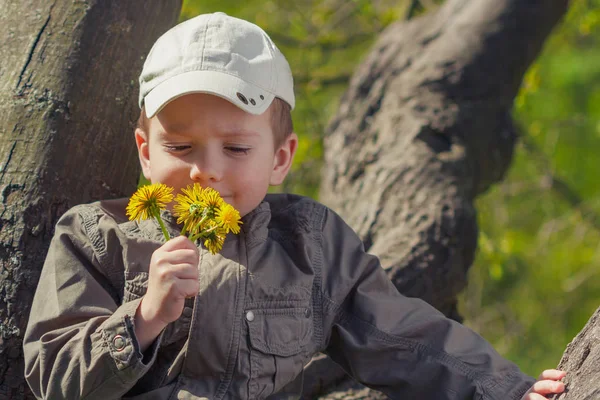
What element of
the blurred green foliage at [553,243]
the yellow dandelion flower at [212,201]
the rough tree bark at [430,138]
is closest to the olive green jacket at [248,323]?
the yellow dandelion flower at [212,201]

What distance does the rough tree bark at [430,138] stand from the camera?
296cm

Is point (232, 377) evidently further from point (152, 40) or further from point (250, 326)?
point (152, 40)

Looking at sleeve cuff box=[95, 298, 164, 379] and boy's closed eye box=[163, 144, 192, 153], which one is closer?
sleeve cuff box=[95, 298, 164, 379]

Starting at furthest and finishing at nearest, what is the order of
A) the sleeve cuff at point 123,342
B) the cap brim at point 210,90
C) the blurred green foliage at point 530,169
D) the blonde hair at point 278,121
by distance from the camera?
the blurred green foliage at point 530,169 < the blonde hair at point 278,121 < the cap brim at point 210,90 < the sleeve cuff at point 123,342

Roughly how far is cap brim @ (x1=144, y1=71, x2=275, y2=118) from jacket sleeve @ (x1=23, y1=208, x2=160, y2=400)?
386 millimetres

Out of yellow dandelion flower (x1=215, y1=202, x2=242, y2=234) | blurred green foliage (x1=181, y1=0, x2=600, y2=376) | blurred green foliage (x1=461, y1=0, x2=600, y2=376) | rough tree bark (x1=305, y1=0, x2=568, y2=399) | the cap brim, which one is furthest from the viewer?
blurred green foliage (x1=461, y1=0, x2=600, y2=376)

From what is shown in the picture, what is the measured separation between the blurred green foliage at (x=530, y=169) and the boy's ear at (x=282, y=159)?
2.35 metres

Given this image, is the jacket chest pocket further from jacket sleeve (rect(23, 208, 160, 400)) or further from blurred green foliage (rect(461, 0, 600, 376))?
blurred green foliage (rect(461, 0, 600, 376))

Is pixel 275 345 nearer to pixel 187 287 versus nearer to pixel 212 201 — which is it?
pixel 187 287

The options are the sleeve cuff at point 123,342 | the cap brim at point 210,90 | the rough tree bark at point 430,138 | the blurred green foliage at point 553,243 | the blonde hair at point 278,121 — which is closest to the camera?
the sleeve cuff at point 123,342

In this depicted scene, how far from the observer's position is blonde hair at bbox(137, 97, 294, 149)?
6.93 ft

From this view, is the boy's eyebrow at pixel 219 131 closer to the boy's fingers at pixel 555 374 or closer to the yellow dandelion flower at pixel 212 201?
the yellow dandelion flower at pixel 212 201

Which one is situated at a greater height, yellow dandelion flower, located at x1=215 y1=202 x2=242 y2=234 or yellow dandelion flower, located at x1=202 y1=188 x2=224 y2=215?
yellow dandelion flower, located at x1=202 y1=188 x2=224 y2=215

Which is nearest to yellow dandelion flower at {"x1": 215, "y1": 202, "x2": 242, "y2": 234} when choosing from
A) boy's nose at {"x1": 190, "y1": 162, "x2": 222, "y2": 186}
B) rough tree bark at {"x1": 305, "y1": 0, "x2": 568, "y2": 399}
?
boy's nose at {"x1": 190, "y1": 162, "x2": 222, "y2": 186}
